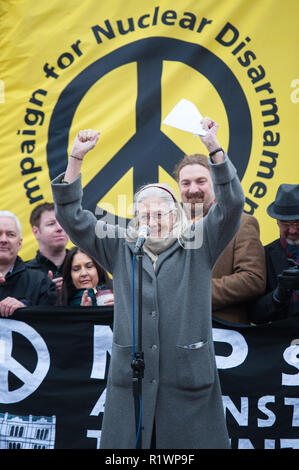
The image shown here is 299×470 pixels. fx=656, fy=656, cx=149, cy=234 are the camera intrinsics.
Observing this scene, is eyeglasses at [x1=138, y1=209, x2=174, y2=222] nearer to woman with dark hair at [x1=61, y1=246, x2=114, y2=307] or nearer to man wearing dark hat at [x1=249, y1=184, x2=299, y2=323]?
man wearing dark hat at [x1=249, y1=184, x2=299, y2=323]

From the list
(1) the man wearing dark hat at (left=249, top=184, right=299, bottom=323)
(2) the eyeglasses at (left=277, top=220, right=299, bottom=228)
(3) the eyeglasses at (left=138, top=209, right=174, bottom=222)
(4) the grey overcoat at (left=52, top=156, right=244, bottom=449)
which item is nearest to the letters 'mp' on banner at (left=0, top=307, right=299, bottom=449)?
(1) the man wearing dark hat at (left=249, top=184, right=299, bottom=323)

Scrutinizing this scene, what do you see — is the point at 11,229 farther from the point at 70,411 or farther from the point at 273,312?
the point at 273,312

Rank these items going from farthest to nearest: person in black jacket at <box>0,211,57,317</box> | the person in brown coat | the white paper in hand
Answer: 1. person in black jacket at <box>0,211,57,317</box>
2. the person in brown coat
3. the white paper in hand

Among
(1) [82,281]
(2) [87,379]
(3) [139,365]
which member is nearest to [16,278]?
(1) [82,281]

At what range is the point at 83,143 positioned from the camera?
116 inches

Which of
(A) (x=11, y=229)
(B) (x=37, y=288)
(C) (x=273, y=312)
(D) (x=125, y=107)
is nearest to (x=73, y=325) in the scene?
(B) (x=37, y=288)

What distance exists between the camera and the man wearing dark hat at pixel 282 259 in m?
3.93

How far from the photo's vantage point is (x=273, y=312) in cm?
395

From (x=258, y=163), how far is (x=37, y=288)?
2362 mm

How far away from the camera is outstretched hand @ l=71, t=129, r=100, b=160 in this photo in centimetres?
291

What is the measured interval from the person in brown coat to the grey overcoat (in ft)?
3.80

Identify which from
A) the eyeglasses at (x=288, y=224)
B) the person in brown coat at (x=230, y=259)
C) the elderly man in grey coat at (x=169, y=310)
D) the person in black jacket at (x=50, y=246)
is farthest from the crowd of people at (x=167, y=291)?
the person in black jacket at (x=50, y=246)

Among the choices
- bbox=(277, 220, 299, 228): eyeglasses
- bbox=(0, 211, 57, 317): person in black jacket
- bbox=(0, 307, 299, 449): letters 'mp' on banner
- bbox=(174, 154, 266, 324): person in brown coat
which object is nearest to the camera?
bbox=(0, 307, 299, 449): letters 'mp' on banner

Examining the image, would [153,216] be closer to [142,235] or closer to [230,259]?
[142,235]
